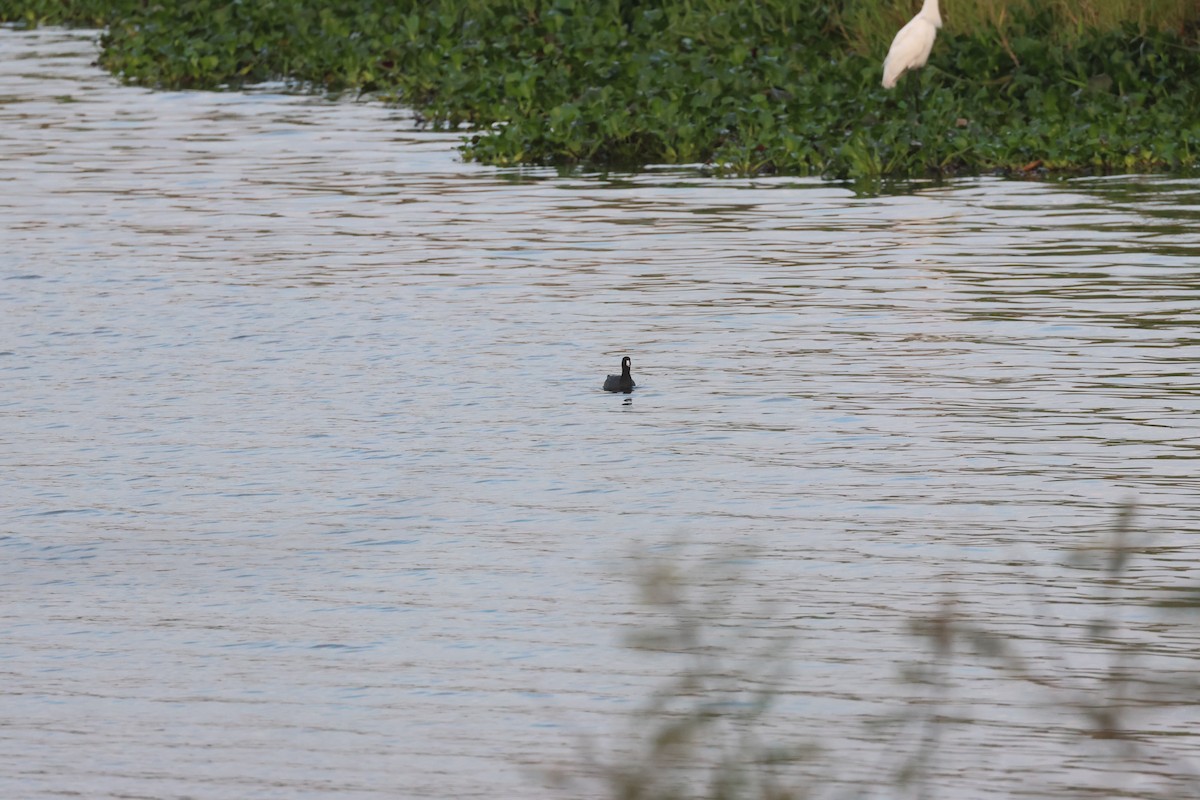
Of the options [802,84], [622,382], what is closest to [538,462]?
[622,382]

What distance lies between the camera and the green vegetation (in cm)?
1878

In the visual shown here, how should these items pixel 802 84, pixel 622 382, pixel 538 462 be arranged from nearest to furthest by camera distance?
pixel 538 462, pixel 622 382, pixel 802 84

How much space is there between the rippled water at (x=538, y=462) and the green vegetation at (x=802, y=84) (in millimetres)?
1043

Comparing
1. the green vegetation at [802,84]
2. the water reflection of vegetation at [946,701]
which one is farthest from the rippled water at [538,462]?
the green vegetation at [802,84]

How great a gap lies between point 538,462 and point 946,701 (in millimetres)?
3545

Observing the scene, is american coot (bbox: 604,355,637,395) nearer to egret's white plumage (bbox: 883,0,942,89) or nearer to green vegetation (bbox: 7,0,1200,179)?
green vegetation (bbox: 7,0,1200,179)

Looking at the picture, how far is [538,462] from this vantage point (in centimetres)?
927

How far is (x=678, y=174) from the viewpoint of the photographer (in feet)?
63.3

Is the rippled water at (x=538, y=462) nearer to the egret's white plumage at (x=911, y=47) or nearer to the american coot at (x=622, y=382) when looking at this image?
the american coot at (x=622, y=382)

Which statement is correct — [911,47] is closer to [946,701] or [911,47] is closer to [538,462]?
[538,462]

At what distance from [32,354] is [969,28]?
11.6 meters

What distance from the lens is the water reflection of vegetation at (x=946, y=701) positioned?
5.51 m

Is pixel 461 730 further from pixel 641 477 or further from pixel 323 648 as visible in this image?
pixel 641 477

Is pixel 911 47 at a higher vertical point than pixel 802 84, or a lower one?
higher
